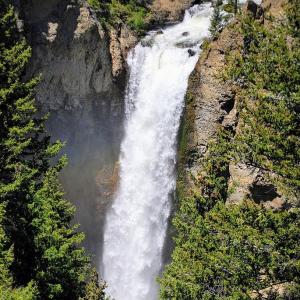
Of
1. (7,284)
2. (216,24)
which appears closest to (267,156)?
(7,284)

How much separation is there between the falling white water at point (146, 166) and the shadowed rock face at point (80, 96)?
113 cm

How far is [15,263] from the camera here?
60.6ft

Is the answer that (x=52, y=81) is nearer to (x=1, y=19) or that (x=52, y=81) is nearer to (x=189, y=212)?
(x=1, y=19)

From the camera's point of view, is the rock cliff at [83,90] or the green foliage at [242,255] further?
the rock cliff at [83,90]

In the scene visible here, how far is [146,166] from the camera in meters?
32.2

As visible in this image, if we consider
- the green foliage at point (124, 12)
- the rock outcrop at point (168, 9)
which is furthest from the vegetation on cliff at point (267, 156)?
the rock outcrop at point (168, 9)

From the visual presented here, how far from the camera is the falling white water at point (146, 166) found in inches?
1224

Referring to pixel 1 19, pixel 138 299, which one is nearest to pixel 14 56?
pixel 1 19

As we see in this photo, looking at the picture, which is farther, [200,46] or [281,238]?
[200,46]

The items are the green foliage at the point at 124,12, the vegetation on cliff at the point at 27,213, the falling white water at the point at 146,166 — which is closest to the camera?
the vegetation on cliff at the point at 27,213

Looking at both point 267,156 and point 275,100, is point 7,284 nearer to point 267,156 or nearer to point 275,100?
point 267,156

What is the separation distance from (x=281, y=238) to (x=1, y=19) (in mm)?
15142

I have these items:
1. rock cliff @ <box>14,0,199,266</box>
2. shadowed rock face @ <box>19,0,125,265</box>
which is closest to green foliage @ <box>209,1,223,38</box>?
rock cliff @ <box>14,0,199,266</box>

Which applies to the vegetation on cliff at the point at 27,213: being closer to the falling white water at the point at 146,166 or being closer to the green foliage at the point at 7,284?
the green foliage at the point at 7,284
